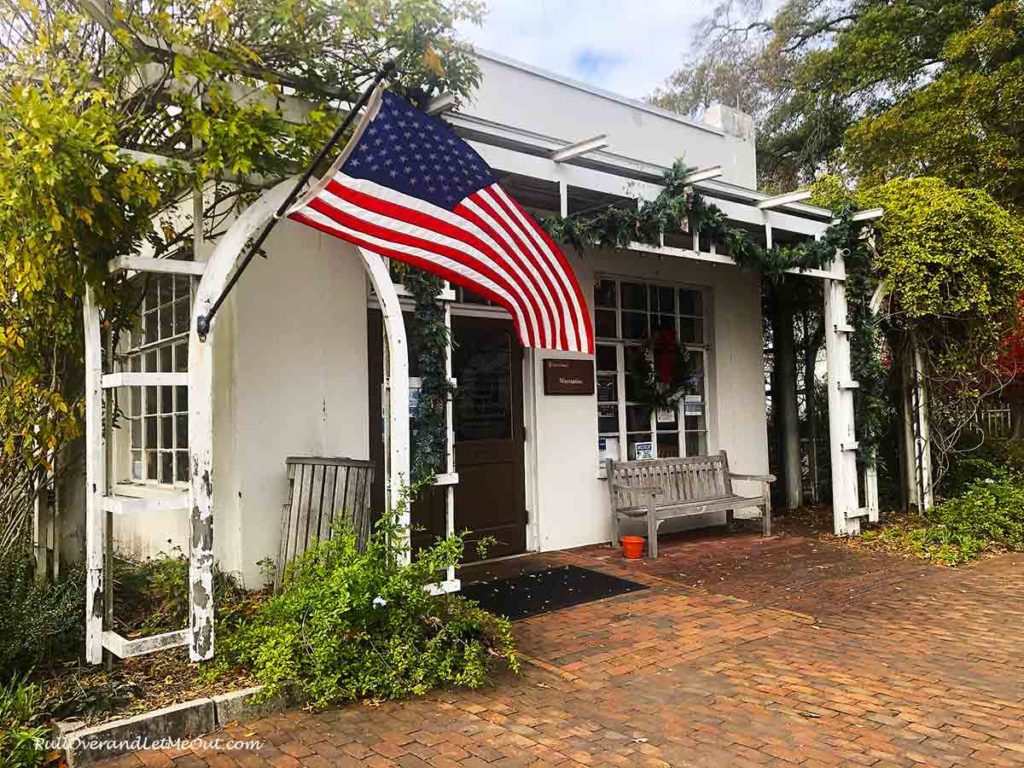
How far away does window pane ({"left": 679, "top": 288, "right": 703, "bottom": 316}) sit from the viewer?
8750mm

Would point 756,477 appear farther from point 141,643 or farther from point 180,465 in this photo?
point 141,643

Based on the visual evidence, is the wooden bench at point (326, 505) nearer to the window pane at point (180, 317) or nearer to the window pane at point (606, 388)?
the window pane at point (180, 317)

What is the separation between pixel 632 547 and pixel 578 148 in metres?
3.55

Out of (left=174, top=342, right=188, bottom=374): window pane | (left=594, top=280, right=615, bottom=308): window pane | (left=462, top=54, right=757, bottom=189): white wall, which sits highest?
(left=462, top=54, right=757, bottom=189): white wall

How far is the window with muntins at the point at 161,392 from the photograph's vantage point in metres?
5.93

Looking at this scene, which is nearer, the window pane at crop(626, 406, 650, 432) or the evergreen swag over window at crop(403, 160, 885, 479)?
the evergreen swag over window at crop(403, 160, 885, 479)

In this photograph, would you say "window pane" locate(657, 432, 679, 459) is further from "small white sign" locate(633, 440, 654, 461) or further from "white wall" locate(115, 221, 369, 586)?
"white wall" locate(115, 221, 369, 586)

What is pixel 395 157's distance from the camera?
11.7ft

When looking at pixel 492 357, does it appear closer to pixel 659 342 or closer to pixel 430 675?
pixel 659 342

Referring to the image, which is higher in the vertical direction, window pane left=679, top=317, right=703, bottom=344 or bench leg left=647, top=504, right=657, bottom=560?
window pane left=679, top=317, right=703, bottom=344

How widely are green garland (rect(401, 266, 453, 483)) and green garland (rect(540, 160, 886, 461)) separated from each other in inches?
49.4

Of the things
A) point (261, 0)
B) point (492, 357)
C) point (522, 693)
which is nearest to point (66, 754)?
point (522, 693)

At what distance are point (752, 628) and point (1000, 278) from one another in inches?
209

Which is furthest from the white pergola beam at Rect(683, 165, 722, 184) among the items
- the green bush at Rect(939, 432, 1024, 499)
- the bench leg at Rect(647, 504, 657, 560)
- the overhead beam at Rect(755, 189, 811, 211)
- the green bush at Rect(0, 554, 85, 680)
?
the green bush at Rect(0, 554, 85, 680)
